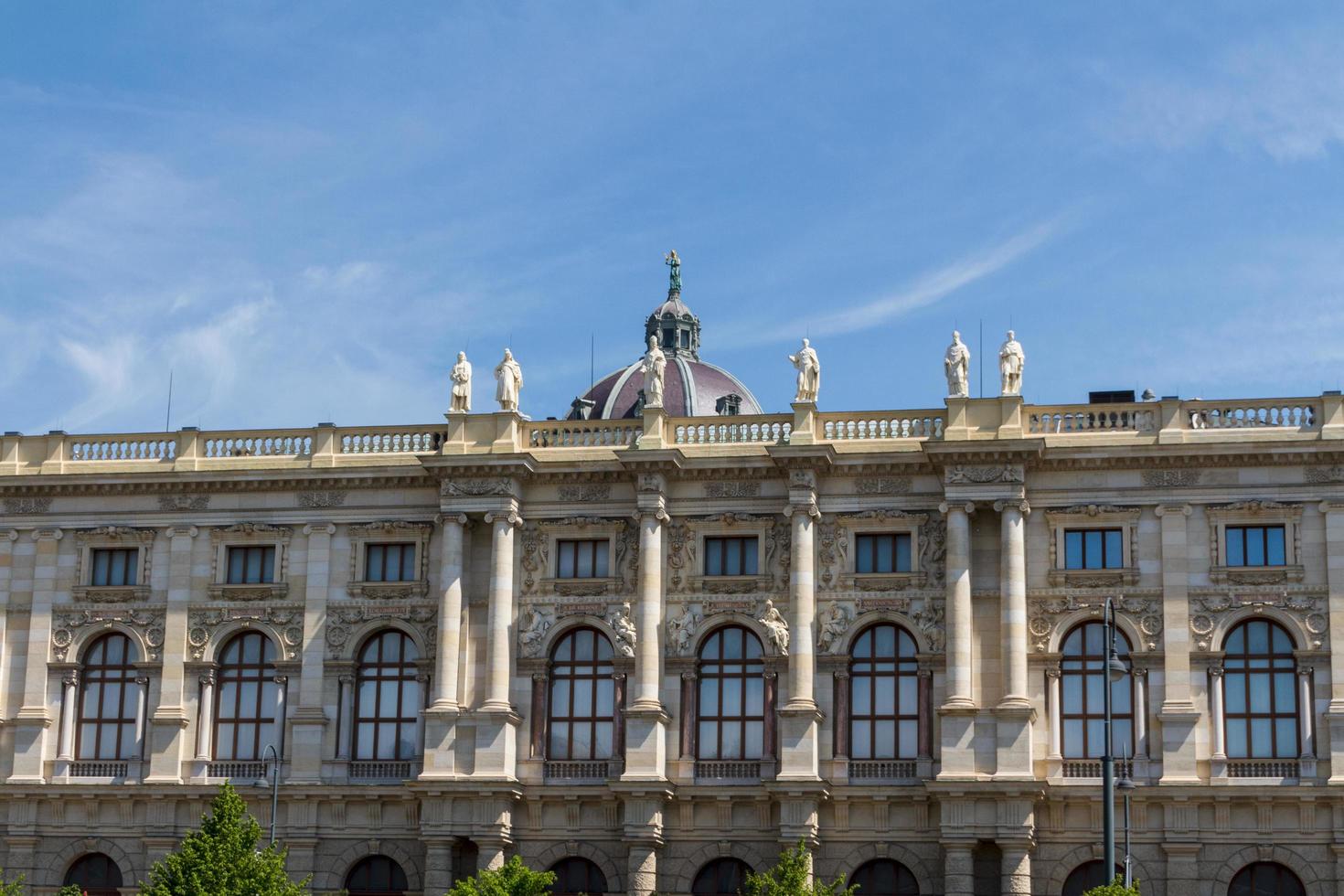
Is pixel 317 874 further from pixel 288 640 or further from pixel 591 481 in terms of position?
pixel 591 481

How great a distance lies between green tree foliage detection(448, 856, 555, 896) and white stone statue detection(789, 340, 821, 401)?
565 inches

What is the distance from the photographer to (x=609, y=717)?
59156mm

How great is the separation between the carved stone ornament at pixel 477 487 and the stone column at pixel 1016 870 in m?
15.6

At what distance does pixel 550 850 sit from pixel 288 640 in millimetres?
9050

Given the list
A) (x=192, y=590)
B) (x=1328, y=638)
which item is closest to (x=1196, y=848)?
(x=1328, y=638)

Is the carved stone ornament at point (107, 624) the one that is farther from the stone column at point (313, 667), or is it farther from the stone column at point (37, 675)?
the stone column at point (313, 667)

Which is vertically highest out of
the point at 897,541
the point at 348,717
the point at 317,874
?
the point at 897,541

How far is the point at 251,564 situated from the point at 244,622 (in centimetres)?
165

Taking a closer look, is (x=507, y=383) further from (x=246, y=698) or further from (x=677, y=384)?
(x=677, y=384)

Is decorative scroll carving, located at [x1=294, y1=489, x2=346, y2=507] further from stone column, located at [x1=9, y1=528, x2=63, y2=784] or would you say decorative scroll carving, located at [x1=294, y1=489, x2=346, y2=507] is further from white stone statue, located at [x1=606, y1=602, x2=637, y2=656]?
white stone statue, located at [x1=606, y1=602, x2=637, y2=656]

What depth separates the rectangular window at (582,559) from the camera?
197 ft

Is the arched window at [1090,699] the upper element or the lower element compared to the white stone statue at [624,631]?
lower

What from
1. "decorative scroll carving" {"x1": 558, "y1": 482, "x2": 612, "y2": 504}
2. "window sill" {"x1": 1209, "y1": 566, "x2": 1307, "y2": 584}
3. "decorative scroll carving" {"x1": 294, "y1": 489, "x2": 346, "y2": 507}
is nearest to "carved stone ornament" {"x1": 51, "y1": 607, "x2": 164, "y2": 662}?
"decorative scroll carving" {"x1": 294, "y1": 489, "x2": 346, "y2": 507}

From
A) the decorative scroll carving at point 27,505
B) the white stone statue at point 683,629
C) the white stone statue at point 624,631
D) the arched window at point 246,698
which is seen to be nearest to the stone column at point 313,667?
the arched window at point 246,698
